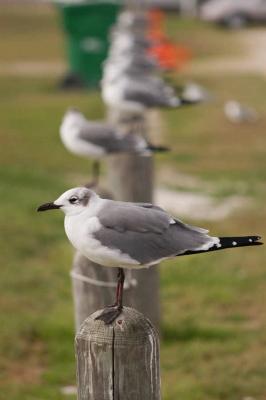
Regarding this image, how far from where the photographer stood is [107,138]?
25.6 ft

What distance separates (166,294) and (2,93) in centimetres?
1326

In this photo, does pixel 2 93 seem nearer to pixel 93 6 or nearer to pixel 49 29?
pixel 93 6

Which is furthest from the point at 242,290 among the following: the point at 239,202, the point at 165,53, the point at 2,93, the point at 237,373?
the point at 165,53

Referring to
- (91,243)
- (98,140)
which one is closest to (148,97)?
(98,140)

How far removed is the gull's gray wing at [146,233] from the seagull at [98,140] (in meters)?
3.30

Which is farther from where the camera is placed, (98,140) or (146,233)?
(98,140)

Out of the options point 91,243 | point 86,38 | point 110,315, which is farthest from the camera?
point 86,38

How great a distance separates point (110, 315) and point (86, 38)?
19572 mm

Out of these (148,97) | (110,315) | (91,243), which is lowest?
(110,315)

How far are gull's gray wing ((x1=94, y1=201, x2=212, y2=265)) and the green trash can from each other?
18791 millimetres

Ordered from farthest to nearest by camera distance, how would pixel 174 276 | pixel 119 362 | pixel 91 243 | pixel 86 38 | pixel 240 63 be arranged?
1. pixel 240 63
2. pixel 86 38
3. pixel 174 276
4. pixel 91 243
5. pixel 119 362

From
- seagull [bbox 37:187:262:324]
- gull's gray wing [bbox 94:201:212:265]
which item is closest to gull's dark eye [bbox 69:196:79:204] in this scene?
seagull [bbox 37:187:262:324]

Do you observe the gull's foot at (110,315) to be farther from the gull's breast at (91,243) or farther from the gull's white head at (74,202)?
the gull's white head at (74,202)

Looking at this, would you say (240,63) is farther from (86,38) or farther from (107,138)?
(107,138)
